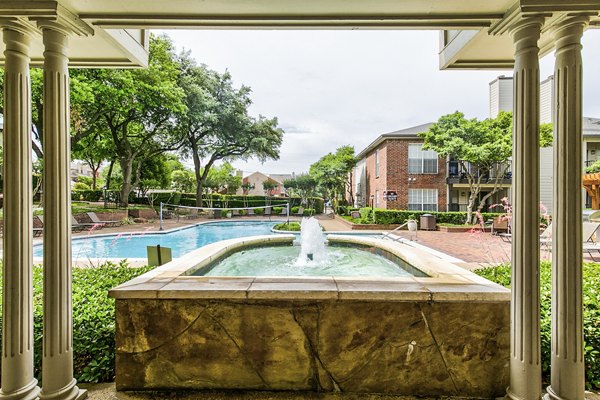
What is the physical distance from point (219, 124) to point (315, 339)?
21436mm

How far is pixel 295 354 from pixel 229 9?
268cm

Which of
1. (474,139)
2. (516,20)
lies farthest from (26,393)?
(474,139)

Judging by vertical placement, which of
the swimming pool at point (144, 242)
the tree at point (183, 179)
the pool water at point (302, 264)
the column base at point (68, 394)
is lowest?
the swimming pool at point (144, 242)

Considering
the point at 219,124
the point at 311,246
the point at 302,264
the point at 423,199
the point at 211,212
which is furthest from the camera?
the point at 211,212

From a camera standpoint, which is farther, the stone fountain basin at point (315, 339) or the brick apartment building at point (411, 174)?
the brick apartment building at point (411, 174)

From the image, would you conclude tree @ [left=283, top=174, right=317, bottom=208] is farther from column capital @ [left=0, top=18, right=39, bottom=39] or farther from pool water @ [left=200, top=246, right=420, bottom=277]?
column capital @ [left=0, top=18, right=39, bottom=39]

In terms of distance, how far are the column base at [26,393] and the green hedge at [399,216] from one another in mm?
14452

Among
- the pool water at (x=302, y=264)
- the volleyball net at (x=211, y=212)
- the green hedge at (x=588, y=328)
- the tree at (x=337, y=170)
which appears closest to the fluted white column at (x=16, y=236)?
the pool water at (x=302, y=264)

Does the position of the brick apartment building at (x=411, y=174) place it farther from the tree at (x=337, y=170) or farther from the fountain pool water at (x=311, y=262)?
the fountain pool water at (x=311, y=262)

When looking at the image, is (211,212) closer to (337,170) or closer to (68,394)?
(337,170)

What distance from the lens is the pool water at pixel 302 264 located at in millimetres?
5148

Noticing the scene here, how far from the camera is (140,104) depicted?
15688 millimetres

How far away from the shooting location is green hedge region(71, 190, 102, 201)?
91.2 ft

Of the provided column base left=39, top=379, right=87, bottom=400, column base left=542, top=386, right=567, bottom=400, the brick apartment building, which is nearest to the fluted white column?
column base left=39, top=379, right=87, bottom=400
